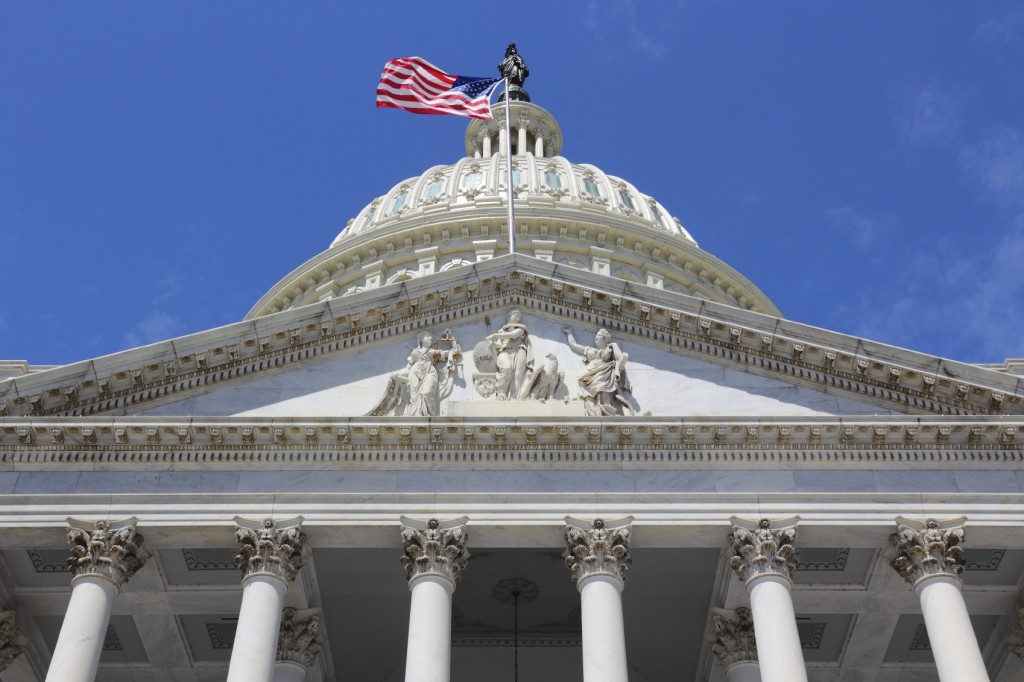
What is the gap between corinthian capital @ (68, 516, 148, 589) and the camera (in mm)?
21297

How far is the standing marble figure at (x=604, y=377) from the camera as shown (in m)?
23.7

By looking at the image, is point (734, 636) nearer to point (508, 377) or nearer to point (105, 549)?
point (508, 377)

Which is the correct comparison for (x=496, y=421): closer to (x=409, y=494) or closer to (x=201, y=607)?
(x=409, y=494)

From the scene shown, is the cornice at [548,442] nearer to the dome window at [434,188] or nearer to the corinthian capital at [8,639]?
the corinthian capital at [8,639]

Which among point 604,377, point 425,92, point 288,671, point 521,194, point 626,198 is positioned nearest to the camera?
point 288,671

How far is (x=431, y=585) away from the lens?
21.1 meters

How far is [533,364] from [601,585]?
492cm

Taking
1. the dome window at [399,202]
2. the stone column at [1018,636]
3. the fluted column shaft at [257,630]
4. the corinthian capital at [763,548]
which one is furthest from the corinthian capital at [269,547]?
the dome window at [399,202]

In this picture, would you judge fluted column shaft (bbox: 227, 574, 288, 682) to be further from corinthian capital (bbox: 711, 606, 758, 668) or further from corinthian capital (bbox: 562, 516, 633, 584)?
corinthian capital (bbox: 711, 606, 758, 668)

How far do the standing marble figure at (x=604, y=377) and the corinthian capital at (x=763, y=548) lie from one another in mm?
3098

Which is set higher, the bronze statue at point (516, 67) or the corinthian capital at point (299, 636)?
the bronze statue at point (516, 67)

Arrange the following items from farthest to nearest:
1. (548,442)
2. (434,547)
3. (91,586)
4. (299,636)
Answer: (299,636) → (548,442) → (434,547) → (91,586)

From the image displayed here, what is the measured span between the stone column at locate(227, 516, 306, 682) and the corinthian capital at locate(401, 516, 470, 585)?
5.80 feet

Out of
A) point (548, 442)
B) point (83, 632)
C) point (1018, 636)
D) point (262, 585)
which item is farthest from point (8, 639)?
point (1018, 636)
